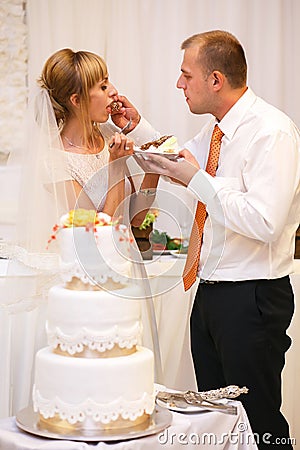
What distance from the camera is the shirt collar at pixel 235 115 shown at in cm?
246

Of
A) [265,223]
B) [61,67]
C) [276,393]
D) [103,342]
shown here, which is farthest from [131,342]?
[61,67]

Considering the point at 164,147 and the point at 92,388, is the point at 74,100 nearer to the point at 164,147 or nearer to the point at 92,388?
the point at 164,147

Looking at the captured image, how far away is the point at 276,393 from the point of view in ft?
7.93

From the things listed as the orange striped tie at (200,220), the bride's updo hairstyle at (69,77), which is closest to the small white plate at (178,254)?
the orange striped tie at (200,220)

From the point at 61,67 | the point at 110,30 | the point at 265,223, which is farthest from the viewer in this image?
the point at 110,30

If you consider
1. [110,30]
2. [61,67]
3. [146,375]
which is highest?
[110,30]

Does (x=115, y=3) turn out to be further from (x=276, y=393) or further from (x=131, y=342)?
(x=131, y=342)

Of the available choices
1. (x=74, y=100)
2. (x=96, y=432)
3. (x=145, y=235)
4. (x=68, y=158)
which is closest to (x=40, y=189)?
(x=68, y=158)

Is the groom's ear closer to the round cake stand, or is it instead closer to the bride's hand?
the bride's hand

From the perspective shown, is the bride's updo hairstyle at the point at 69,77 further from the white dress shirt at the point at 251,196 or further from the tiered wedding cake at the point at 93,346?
the tiered wedding cake at the point at 93,346

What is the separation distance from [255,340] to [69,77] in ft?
3.60

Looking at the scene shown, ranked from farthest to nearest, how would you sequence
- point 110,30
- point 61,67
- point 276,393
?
point 110,30 < point 61,67 < point 276,393

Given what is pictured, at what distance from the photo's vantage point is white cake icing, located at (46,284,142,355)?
1.61m

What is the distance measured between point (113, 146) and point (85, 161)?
0.25m
